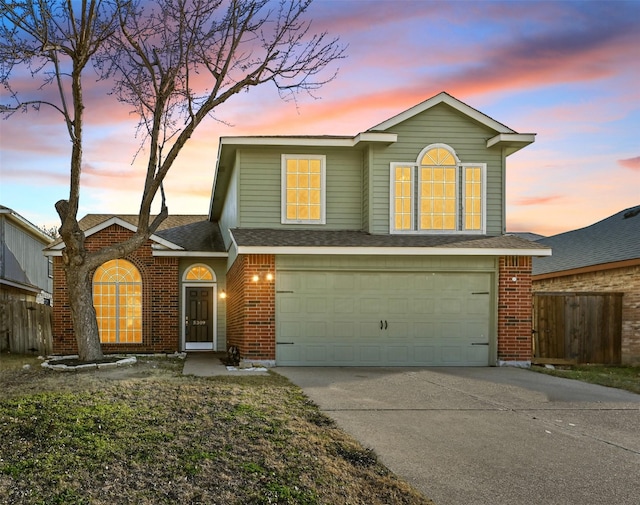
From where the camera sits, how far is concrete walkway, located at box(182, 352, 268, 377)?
12.1m

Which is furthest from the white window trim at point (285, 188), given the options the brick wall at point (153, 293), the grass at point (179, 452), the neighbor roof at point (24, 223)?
the neighbor roof at point (24, 223)

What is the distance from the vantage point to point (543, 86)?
14414 mm

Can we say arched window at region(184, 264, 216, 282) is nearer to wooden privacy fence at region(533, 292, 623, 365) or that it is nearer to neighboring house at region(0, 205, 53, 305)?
neighboring house at region(0, 205, 53, 305)

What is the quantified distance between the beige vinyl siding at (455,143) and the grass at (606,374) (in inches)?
151

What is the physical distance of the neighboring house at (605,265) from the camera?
16141mm

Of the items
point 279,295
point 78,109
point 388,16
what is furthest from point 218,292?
point 388,16

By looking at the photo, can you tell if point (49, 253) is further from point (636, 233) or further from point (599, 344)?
point (636, 233)

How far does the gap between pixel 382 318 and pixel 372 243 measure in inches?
71.8

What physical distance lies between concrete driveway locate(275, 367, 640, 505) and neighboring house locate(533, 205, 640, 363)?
5322 millimetres

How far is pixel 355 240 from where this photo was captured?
1423 centimetres

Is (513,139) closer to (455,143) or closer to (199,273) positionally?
(455,143)

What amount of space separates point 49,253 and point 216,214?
6415mm

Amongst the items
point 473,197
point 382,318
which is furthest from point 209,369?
point 473,197

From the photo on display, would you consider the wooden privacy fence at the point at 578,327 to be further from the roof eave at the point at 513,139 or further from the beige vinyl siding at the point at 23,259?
the beige vinyl siding at the point at 23,259
